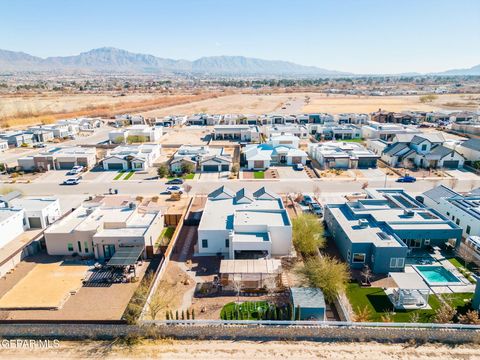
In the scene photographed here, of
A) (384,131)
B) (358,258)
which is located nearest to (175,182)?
(358,258)

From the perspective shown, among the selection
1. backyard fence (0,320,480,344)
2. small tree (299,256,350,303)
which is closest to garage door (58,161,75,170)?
backyard fence (0,320,480,344)

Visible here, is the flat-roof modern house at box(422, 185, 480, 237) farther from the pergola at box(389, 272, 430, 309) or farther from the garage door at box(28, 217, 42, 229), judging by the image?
the garage door at box(28, 217, 42, 229)

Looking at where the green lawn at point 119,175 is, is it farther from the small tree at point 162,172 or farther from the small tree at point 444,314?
the small tree at point 444,314

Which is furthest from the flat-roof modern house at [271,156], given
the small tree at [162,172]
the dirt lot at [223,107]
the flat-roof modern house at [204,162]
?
the dirt lot at [223,107]

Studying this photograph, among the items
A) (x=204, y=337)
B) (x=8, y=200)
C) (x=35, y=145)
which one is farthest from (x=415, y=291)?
(x=35, y=145)

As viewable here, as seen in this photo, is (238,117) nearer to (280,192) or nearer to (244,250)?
(280,192)
